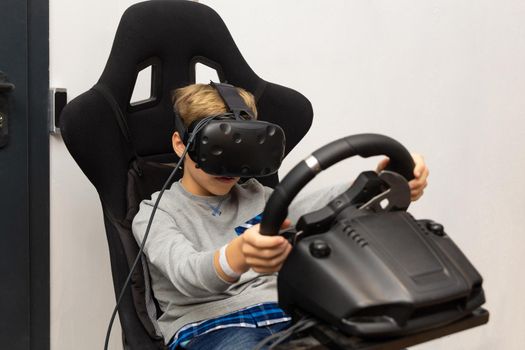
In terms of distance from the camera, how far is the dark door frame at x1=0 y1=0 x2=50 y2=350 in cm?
120

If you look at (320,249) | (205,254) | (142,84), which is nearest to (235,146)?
(205,254)

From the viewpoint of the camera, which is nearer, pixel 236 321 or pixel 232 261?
pixel 232 261

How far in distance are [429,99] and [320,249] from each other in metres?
1.04

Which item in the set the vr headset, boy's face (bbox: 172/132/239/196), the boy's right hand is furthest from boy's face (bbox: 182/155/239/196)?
the boy's right hand

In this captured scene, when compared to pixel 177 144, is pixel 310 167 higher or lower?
higher

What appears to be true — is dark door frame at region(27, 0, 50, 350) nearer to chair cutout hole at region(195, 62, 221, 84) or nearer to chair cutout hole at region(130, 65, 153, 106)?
chair cutout hole at region(130, 65, 153, 106)

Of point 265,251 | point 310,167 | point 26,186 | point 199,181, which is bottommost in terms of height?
point 26,186

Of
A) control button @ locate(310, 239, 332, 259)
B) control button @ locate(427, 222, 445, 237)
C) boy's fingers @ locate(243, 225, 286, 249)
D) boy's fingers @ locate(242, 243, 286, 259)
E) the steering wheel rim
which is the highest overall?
the steering wheel rim

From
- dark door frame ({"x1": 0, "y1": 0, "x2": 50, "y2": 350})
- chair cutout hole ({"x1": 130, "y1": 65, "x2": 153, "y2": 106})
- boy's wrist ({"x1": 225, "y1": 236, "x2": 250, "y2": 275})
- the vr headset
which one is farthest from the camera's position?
chair cutout hole ({"x1": 130, "y1": 65, "x2": 153, "y2": 106})

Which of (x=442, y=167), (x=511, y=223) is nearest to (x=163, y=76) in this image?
(x=442, y=167)

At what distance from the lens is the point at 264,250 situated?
24.4 inches

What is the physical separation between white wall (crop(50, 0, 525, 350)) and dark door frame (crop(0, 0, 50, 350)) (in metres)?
0.11

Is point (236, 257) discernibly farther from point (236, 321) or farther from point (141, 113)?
point (141, 113)

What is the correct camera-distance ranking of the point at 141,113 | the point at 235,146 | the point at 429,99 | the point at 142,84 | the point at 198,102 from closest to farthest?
the point at 235,146 < the point at 198,102 < the point at 141,113 < the point at 142,84 < the point at 429,99
